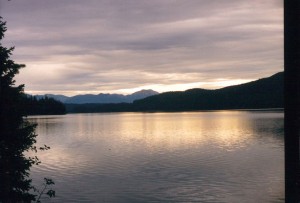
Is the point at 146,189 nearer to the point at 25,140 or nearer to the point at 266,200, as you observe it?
the point at 266,200

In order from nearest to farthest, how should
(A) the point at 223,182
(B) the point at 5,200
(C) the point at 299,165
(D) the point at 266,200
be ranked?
(C) the point at 299,165, (B) the point at 5,200, (D) the point at 266,200, (A) the point at 223,182

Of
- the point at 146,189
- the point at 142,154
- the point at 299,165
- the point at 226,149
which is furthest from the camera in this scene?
the point at 226,149

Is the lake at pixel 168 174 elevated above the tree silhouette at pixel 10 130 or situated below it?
below

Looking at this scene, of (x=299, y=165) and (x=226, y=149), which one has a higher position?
(x=299, y=165)

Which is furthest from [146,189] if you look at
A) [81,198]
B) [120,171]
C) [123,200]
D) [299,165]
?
[299,165]

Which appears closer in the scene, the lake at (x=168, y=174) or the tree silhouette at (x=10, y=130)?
the tree silhouette at (x=10, y=130)

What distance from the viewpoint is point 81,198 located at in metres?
32.0

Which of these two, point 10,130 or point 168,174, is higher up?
point 10,130

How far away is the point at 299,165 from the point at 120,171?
37.6 m

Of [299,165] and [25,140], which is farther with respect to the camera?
[25,140]

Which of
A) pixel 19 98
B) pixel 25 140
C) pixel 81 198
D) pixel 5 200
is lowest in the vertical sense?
pixel 81 198

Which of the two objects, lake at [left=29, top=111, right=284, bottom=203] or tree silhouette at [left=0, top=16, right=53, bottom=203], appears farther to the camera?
lake at [left=29, top=111, right=284, bottom=203]

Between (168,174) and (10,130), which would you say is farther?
(168,174)

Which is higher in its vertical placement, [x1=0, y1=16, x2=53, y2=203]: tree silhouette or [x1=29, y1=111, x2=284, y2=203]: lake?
[x1=0, y1=16, x2=53, y2=203]: tree silhouette
